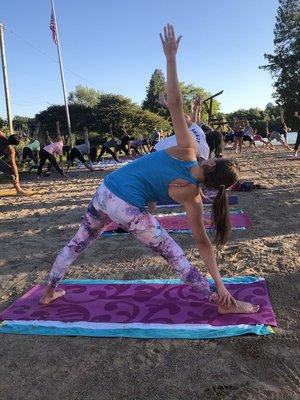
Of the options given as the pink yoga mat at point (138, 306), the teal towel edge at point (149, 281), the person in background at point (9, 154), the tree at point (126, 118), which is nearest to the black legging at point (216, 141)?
the teal towel edge at point (149, 281)

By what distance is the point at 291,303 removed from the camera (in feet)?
11.2

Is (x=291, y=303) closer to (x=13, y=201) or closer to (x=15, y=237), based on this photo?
(x=15, y=237)

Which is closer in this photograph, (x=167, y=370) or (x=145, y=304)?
(x=167, y=370)

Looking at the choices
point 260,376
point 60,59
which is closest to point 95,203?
point 260,376

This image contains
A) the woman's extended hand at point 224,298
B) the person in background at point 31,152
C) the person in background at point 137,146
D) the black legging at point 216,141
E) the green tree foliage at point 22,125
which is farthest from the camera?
the green tree foliage at point 22,125

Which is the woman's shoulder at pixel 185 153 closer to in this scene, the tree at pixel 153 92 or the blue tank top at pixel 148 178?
the blue tank top at pixel 148 178

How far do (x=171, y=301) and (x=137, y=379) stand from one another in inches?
42.6

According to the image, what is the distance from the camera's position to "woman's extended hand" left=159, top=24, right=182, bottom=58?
8.51ft

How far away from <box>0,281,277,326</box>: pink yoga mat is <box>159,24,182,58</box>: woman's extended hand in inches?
74.6

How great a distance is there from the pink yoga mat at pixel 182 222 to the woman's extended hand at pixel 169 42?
3.53 metres

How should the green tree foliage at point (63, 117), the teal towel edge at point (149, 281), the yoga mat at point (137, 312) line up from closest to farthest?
the yoga mat at point (137, 312)
the teal towel edge at point (149, 281)
the green tree foliage at point (63, 117)

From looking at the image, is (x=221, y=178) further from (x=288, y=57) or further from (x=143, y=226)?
(x=288, y=57)

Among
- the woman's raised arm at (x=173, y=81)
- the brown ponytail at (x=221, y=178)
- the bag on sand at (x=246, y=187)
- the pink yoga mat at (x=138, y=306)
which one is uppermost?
the woman's raised arm at (x=173, y=81)

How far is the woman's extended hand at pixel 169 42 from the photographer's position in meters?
2.59
